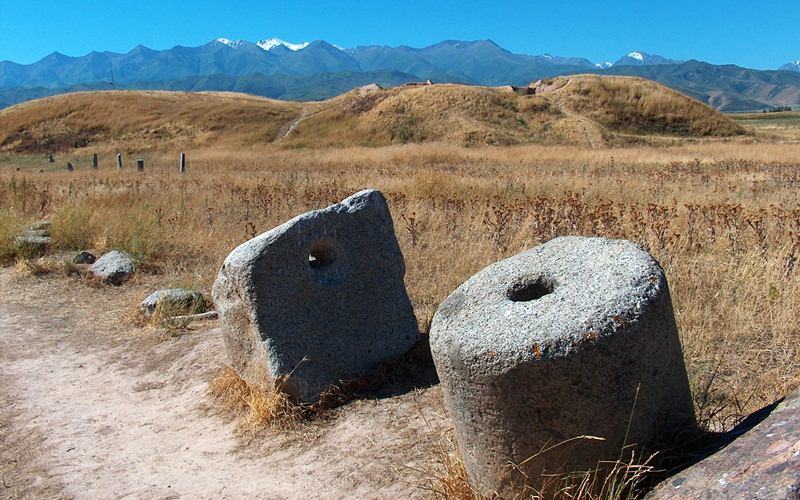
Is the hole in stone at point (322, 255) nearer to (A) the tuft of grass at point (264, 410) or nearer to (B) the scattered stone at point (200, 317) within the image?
(A) the tuft of grass at point (264, 410)

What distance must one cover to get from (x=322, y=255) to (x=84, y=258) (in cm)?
570

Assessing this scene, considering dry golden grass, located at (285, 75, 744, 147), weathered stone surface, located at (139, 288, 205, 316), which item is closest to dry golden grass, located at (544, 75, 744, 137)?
dry golden grass, located at (285, 75, 744, 147)

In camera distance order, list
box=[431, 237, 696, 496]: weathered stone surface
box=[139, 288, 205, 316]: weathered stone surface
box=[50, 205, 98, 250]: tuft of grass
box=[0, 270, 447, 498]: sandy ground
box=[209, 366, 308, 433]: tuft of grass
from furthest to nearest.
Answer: box=[50, 205, 98, 250]: tuft of grass
box=[139, 288, 205, 316]: weathered stone surface
box=[209, 366, 308, 433]: tuft of grass
box=[0, 270, 447, 498]: sandy ground
box=[431, 237, 696, 496]: weathered stone surface

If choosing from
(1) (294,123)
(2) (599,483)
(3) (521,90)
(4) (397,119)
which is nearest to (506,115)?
(4) (397,119)

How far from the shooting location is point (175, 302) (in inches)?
277

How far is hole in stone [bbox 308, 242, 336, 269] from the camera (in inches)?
187

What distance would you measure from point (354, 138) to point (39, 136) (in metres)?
25.1

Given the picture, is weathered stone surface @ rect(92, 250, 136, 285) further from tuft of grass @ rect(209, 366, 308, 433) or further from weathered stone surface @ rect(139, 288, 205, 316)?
tuft of grass @ rect(209, 366, 308, 433)

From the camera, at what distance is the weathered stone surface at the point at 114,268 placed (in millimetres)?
8422

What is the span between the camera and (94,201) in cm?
1205

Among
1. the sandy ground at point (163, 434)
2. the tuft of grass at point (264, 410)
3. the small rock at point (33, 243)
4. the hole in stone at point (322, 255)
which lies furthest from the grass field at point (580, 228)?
the tuft of grass at point (264, 410)

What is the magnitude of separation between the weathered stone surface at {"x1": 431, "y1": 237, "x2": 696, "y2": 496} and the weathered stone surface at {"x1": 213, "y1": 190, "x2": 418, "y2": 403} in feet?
6.21

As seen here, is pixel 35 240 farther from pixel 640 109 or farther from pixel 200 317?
pixel 640 109

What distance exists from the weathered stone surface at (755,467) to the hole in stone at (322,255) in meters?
2.86
